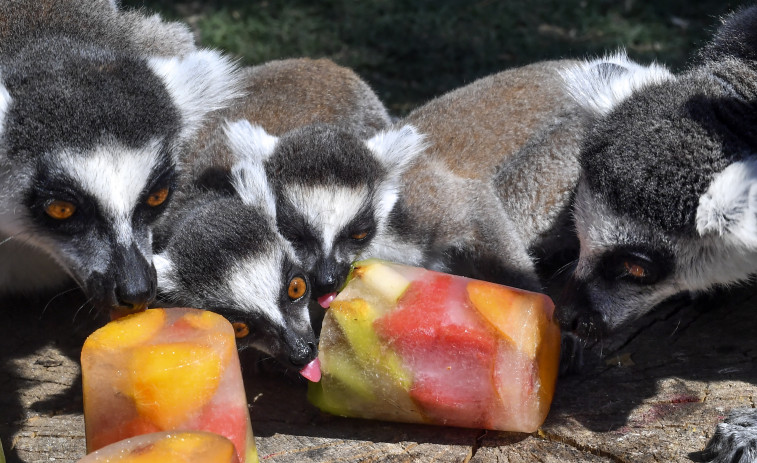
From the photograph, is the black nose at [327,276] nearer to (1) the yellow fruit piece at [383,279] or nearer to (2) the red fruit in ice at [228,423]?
(1) the yellow fruit piece at [383,279]

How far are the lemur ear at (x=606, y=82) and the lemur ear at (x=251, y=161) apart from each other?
1.55 m

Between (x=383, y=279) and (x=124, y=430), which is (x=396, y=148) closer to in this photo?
(x=383, y=279)

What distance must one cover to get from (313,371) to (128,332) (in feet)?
2.78

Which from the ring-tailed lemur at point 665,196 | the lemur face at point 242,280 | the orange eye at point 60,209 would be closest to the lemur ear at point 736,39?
the ring-tailed lemur at point 665,196

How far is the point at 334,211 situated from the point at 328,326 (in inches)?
32.7

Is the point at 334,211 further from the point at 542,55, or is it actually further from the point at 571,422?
the point at 542,55

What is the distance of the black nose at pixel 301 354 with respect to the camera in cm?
350

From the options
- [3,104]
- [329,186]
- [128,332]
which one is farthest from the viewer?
[329,186]

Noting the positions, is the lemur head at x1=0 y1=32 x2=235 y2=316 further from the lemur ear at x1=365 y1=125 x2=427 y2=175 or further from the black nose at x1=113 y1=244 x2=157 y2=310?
the lemur ear at x1=365 y1=125 x2=427 y2=175

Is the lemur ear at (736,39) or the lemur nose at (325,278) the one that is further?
the lemur ear at (736,39)

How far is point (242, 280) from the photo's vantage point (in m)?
3.62

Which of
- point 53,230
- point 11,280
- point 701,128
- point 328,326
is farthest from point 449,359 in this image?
point 11,280

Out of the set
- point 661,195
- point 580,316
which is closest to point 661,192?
point 661,195

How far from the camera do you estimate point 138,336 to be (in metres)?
2.92
